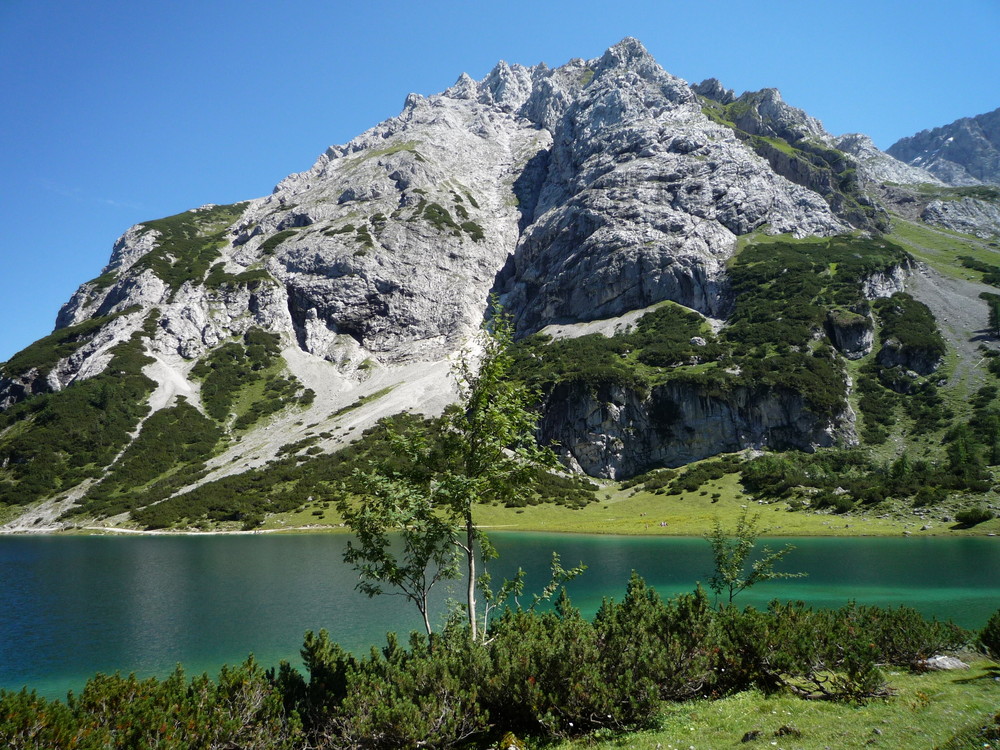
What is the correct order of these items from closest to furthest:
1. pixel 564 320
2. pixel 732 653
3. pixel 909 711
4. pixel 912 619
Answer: pixel 909 711
pixel 732 653
pixel 912 619
pixel 564 320

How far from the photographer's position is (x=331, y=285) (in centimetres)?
17762

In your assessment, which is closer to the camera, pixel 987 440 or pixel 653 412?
pixel 987 440

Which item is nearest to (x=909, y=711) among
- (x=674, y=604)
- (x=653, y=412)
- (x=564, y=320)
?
(x=674, y=604)

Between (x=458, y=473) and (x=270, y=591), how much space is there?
31.7 metres

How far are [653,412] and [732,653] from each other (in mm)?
105414

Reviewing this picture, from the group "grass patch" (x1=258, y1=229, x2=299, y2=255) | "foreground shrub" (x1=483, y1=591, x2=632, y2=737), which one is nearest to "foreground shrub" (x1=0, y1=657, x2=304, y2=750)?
"foreground shrub" (x1=483, y1=591, x2=632, y2=737)

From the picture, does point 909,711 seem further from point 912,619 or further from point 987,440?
point 987,440

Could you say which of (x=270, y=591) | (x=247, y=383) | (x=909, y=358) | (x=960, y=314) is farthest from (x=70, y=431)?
(x=960, y=314)

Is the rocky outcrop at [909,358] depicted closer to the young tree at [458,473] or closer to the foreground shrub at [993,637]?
the foreground shrub at [993,637]

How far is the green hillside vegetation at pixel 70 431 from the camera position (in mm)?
103312

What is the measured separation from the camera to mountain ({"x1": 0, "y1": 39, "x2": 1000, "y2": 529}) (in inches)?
4094

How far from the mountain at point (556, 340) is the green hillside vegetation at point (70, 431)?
1.75ft

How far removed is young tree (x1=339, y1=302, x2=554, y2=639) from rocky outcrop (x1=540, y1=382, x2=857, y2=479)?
3988 inches

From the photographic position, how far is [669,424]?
11212cm
